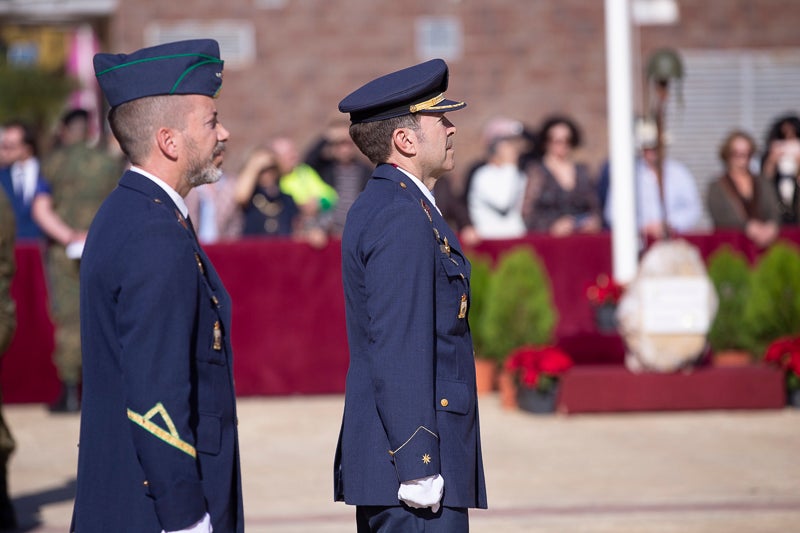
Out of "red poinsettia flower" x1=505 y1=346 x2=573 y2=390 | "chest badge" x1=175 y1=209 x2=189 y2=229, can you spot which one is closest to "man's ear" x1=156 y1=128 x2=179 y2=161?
"chest badge" x1=175 y1=209 x2=189 y2=229

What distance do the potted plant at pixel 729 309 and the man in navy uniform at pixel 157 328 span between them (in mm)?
7548

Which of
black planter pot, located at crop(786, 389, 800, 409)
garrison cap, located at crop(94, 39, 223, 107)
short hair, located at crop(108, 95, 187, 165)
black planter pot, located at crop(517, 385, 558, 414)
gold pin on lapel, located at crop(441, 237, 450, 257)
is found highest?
garrison cap, located at crop(94, 39, 223, 107)

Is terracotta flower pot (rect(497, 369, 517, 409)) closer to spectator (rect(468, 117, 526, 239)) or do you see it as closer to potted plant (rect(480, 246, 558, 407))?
potted plant (rect(480, 246, 558, 407))

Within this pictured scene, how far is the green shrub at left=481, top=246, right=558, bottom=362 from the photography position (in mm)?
10172

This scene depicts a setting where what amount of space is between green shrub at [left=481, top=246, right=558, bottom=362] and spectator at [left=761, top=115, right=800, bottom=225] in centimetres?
293

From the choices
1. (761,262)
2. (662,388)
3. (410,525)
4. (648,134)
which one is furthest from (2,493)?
(648,134)

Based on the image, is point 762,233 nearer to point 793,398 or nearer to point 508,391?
point 793,398

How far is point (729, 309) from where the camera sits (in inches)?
414

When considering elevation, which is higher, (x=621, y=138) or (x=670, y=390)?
(x=621, y=138)

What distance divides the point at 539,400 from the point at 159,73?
6.57 meters

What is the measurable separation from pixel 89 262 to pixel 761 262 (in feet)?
26.0

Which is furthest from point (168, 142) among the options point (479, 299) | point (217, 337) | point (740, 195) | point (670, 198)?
point (670, 198)

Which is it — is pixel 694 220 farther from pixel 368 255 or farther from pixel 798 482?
pixel 368 255

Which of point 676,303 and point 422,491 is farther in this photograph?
point 676,303
